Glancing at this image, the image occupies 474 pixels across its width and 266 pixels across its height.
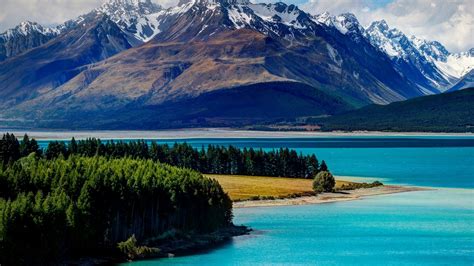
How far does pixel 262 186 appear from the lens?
160m

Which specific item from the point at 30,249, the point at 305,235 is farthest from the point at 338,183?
the point at 30,249

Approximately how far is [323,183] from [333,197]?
7284 mm

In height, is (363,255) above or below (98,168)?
below

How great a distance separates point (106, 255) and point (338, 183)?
88417 mm

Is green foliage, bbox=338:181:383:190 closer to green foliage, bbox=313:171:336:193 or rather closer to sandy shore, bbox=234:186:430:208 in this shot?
sandy shore, bbox=234:186:430:208

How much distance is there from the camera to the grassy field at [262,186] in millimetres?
147887

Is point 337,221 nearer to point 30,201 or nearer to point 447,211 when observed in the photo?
point 447,211

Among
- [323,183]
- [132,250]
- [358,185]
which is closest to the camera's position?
[132,250]

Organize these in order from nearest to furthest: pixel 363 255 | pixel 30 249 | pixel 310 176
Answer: pixel 30 249 < pixel 363 255 < pixel 310 176

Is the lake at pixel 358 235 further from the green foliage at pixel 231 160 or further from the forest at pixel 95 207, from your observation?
the green foliage at pixel 231 160

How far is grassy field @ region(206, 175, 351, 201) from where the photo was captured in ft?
485

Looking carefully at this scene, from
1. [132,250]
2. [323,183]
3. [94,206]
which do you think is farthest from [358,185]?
[94,206]

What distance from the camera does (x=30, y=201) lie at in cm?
8212

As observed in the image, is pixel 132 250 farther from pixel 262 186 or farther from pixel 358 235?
pixel 262 186
